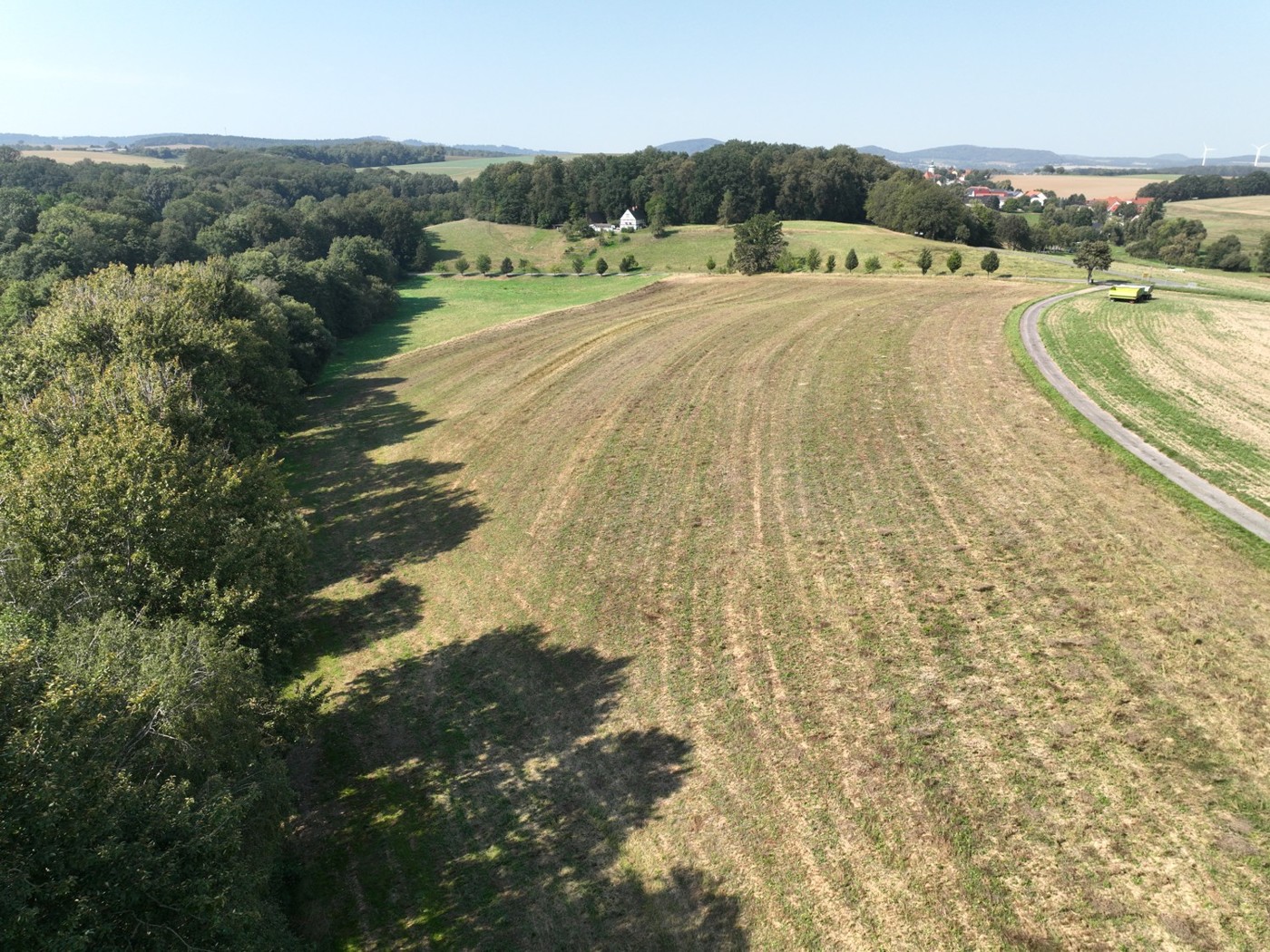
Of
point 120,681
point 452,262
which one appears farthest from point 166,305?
point 452,262

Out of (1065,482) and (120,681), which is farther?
(1065,482)

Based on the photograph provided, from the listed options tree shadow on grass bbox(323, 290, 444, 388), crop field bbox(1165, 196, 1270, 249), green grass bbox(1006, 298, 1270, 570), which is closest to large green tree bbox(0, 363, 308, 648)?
green grass bbox(1006, 298, 1270, 570)

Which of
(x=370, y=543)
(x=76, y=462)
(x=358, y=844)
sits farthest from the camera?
(x=370, y=543)

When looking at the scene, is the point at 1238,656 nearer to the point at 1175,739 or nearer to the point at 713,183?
the point at 1175,739

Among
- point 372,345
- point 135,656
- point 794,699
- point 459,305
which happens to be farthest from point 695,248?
point 135,656

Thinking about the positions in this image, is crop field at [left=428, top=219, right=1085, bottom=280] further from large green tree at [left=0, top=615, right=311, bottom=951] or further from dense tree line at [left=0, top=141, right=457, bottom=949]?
large green tree at [left=0, top=615, right=311, bottom=951]

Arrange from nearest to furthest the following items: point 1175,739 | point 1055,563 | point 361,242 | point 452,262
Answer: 1. point 1175,739
2. point 1055,563
3. point 361,242
4. point 452,262
